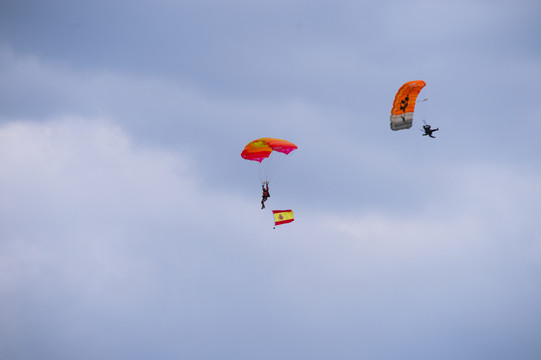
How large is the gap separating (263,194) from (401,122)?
16286mm

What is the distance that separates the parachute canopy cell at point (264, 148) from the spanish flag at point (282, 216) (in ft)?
23.2

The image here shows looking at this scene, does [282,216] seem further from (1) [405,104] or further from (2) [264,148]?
(1) [405,104]

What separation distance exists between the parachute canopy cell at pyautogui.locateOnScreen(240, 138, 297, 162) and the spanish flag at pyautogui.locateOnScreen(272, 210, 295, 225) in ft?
23.2

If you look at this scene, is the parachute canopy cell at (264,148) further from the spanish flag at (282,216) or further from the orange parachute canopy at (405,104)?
the orange parachute canopy at (405,104)

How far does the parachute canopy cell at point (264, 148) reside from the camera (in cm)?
8419

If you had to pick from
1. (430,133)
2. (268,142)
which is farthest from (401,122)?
(268,142)

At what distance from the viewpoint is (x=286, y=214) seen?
91.1 m

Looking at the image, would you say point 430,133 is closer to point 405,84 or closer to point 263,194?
point 405,84

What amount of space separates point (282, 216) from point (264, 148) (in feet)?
30.7

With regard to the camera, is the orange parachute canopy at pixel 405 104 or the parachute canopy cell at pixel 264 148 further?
the parachute canopy cell at pixel 264 148

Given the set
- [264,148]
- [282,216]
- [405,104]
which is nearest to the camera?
[405,104]

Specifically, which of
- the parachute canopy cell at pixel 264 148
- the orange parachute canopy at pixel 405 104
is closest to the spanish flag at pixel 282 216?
the parachute canopy cell at pixel 264 148

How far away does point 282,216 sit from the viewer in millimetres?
90750

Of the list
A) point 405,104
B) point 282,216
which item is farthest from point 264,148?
point 405,104
